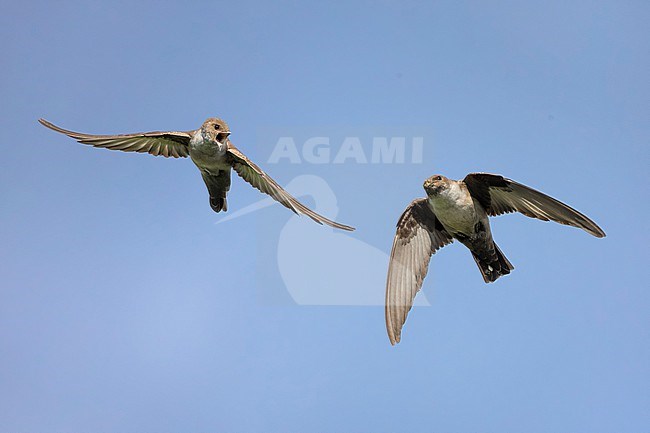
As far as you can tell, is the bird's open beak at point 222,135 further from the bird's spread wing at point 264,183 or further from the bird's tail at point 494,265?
the bird's tail at point 494,265

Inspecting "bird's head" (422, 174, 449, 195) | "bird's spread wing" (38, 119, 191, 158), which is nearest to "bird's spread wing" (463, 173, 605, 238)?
"bird's head" (422, 174, 449, 195)

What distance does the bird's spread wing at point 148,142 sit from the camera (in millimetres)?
12219

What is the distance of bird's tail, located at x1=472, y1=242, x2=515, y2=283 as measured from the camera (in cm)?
1254

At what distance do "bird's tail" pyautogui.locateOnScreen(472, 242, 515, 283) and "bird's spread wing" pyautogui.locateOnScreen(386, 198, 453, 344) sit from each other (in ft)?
2.25

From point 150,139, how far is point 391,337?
497cm

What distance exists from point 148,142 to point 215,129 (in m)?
1.36

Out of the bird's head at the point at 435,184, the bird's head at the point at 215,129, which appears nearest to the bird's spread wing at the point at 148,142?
the bird's head at the point at 215,129

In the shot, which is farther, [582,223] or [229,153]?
[229,153]

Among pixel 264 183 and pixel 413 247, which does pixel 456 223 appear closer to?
pixel 413 247

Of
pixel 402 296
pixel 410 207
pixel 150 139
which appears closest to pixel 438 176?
pixel 410 207

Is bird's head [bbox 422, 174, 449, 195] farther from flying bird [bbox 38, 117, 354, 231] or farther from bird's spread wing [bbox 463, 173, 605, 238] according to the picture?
flying bird [bbox 38, 117, 354, 231]

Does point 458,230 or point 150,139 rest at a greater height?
point 150,139

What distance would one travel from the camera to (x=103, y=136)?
12.2 metres

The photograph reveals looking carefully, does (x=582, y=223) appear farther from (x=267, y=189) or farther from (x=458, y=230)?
(x=267, y=189)
